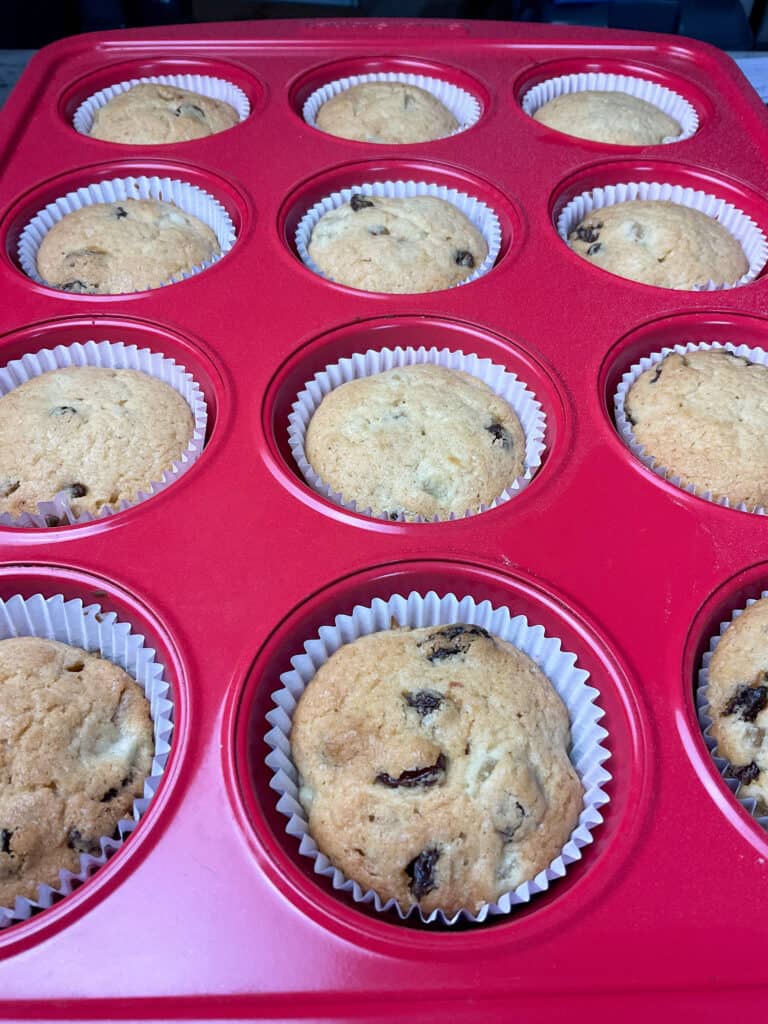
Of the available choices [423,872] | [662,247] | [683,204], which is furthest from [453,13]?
[423,872]

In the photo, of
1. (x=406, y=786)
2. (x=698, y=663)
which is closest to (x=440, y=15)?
(x=698, y=663)

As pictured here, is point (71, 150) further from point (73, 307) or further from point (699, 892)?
point (699, 892)

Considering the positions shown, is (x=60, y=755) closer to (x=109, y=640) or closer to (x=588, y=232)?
(x=109, y=640)

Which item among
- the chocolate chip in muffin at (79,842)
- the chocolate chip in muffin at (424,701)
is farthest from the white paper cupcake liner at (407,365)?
the chocolate chip in muffin at (79,842)

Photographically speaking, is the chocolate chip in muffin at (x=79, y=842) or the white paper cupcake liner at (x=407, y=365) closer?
the chocolate chip in muffin at (x=79, y=842)

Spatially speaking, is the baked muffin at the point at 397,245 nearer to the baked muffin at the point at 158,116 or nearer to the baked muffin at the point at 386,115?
the baked muffin at the point at 386,115
